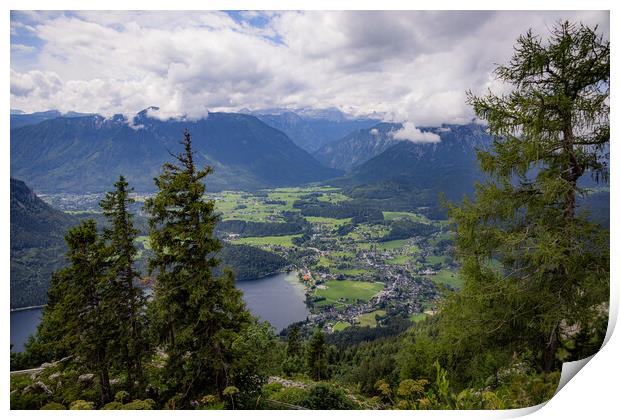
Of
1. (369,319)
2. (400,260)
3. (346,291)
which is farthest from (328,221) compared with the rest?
(369,319)

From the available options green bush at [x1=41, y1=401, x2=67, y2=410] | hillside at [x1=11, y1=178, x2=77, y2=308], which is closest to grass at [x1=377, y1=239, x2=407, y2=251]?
hillside at [x1=11, y1=178, x2=77, y2=308]

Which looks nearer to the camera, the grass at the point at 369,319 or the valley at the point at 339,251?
the grass at the point at 369,319

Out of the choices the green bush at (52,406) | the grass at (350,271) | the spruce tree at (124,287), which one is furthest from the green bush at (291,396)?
the grass at (350,271)

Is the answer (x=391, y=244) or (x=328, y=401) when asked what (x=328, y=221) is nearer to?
(x=391, y=244)

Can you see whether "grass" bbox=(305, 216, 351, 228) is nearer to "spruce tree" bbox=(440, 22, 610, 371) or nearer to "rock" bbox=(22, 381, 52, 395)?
"rock" bbox=(22, 381, 52, 395)

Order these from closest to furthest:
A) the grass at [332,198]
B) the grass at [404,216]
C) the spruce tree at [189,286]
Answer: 1. the spruce tree at [189,286]
2. the grass at [404,216]
3. the grass at [332,198]

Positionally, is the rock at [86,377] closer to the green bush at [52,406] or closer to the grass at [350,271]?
the green bush at [52,406]
